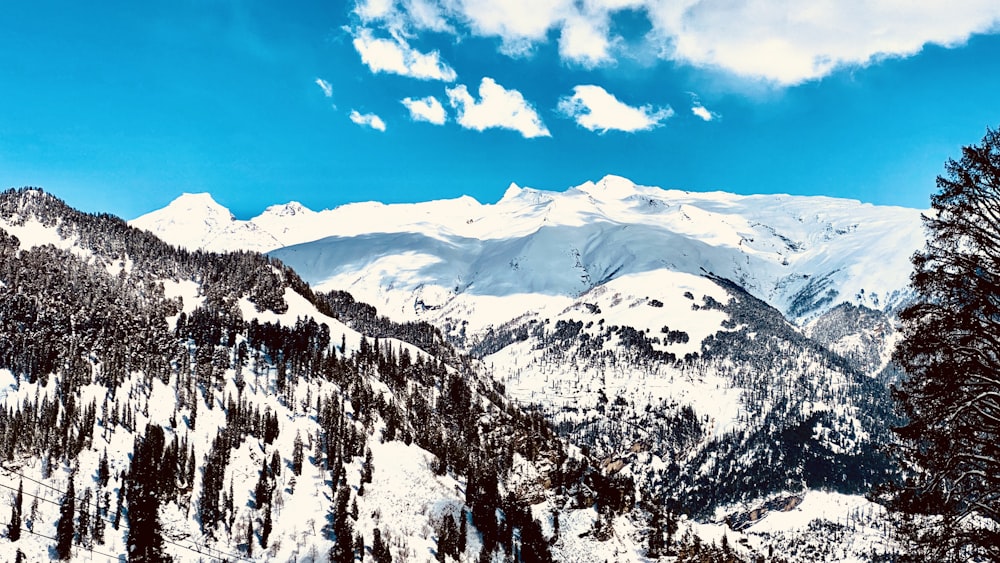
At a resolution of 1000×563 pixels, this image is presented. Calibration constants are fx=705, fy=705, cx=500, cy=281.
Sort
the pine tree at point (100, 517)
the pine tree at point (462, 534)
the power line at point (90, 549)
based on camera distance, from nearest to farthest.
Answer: the power line at point (90, 549), the pine tree at point (100, 517), the pine tree at point (462, 534)

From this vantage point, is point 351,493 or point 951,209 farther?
point 351,493

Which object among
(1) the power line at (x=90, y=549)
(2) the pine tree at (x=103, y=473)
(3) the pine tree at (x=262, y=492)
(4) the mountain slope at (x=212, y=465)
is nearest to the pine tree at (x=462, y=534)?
(4) the mountain slope at (x=212, y=465)

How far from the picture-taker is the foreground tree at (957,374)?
51.6ft

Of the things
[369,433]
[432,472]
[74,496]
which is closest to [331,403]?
[369,433]

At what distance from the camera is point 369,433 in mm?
183375

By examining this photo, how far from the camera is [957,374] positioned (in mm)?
16047

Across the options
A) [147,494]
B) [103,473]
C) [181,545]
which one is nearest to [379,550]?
[181,545]

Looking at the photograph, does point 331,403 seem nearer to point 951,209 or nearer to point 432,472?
point 432,472

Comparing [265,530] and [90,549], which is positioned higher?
[265,530]

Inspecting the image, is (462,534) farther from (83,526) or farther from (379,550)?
(83,526)

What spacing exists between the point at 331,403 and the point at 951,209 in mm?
184691

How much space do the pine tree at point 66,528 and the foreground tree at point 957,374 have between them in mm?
135480

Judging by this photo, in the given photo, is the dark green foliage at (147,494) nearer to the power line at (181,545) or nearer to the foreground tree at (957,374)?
the power line at (181,545)

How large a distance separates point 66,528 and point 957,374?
13854cm
